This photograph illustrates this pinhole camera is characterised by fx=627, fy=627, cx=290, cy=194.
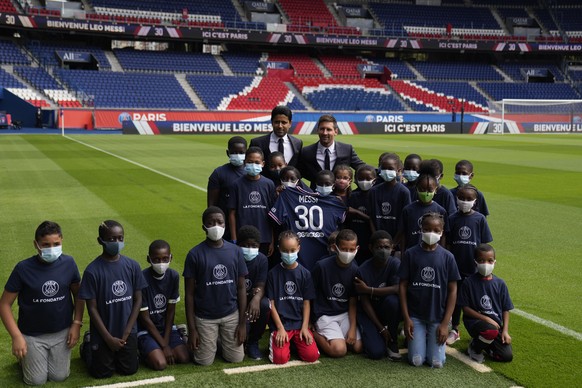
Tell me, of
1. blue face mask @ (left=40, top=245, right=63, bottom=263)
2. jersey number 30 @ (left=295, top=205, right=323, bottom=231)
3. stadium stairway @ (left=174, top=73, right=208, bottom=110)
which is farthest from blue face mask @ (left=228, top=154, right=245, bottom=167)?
stadium stairway @ (left=174, top=73, right=208, bottom=110)

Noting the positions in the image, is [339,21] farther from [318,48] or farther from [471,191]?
[471,191]

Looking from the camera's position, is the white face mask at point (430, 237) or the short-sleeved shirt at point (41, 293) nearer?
the short-sleeved shirt at point (41, 293)

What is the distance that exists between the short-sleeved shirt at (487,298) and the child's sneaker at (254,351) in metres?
2.08

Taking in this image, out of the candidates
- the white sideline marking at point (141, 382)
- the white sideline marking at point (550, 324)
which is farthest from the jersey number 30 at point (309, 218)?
the white sideline marking at point (550, 324)

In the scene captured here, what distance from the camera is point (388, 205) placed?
280 inches

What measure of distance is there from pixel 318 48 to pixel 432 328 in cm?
6089

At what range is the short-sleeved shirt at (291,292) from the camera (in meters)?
6.34

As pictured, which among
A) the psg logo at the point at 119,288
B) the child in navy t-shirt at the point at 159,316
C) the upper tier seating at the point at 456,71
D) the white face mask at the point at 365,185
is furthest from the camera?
the upper tier seating at the point at 456,71

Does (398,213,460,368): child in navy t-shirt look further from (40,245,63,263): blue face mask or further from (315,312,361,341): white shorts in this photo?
(40,245,63,263): blue face mask

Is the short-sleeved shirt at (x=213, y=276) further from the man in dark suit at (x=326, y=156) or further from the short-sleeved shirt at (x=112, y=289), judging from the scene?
the man in dark suit at (x=326, y=156)

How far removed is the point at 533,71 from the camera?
67625 mm

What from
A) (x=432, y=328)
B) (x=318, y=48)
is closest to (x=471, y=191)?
(x=432, y=328)

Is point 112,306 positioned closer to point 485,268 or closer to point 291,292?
point 291,292

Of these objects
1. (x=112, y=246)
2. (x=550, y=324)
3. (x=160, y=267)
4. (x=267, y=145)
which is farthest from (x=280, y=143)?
(x=550, y=324)
